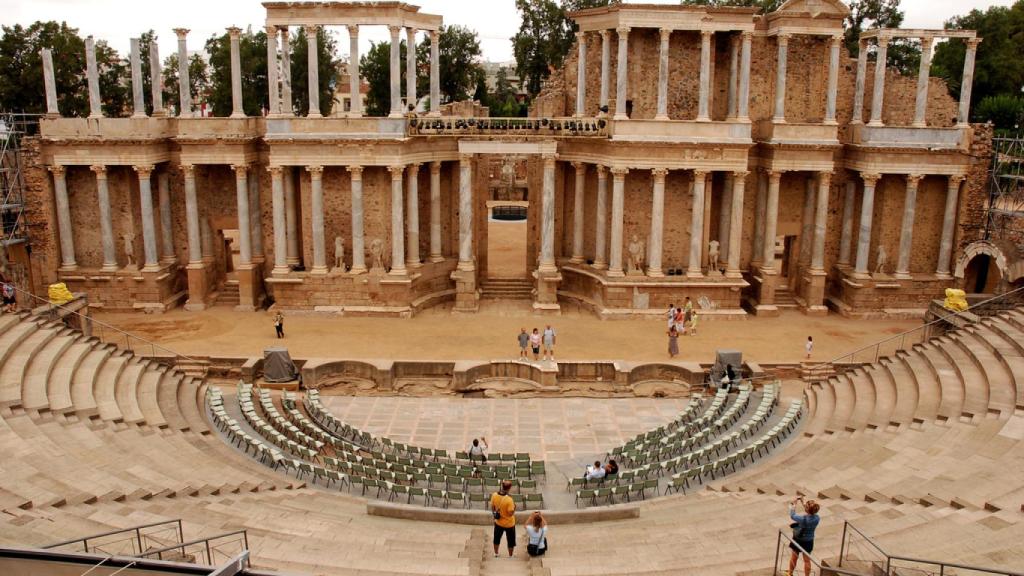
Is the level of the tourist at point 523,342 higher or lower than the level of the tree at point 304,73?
lower

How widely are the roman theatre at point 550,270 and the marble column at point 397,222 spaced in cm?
13

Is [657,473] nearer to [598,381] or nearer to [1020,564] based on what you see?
[598,381]

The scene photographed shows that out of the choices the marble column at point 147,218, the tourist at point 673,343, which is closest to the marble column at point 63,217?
the marble column at point 147,218

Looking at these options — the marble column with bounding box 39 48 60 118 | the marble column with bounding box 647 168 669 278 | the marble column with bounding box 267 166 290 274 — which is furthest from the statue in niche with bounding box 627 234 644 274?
the marble column with bounding box 39 48 60 118

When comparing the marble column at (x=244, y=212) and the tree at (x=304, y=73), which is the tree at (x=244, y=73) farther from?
the marble column at (x=244, y=212)

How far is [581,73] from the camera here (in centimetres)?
3888

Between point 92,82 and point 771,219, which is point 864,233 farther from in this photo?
point 92,82

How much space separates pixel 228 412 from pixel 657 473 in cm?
1305

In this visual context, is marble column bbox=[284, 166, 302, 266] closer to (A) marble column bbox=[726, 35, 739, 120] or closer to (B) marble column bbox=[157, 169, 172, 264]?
(B) marble column bbox=[157, 169, 172, 264]

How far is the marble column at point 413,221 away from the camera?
123ft

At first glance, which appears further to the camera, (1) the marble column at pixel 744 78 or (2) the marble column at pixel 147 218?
(2) the marble column at pixel 147 218

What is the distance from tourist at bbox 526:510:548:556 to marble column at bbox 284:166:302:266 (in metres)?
25.8

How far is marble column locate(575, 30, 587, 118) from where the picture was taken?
38562 millimetres

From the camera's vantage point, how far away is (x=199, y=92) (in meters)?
77.0
